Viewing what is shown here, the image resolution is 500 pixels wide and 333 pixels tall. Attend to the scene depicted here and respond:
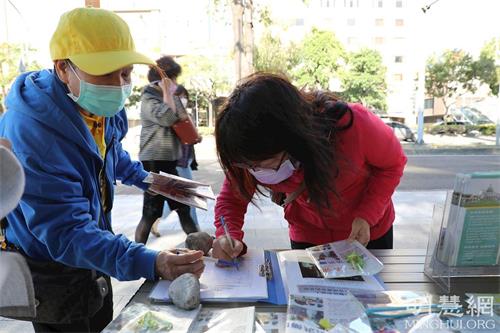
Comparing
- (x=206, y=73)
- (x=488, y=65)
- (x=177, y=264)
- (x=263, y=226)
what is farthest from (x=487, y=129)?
(x=177, y=264)

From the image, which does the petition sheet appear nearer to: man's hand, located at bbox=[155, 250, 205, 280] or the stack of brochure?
man's hand, located at bbox=[155, 250, 205, 280]

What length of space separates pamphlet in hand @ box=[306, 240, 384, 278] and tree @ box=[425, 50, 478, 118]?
24964 millimetres

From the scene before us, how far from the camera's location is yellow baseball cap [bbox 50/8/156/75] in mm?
1132

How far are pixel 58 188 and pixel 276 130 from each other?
59 cm

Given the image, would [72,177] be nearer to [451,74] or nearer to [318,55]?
[318,55]

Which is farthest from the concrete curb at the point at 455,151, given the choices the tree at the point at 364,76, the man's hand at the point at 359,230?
the man's hand at the point at 359,230

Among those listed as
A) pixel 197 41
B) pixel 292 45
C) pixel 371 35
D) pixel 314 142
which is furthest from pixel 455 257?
pixel 371 35

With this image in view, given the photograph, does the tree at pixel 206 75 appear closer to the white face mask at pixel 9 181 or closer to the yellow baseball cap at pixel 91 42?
the yellow baseball cap at pixel 91 42

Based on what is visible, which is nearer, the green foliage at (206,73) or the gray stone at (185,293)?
the gray stone at (185,293)

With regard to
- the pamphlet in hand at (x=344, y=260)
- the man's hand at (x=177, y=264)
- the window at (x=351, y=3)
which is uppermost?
the window at (x=351, y=3)

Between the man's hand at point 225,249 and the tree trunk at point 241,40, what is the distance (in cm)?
458

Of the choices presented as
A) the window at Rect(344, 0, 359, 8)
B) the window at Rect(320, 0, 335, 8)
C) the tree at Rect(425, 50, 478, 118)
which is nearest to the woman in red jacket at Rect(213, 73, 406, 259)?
the tree at Rect(425, 50, 478, 118)

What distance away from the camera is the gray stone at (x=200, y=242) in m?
1.48

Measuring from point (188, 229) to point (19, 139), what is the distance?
247 centimetres
